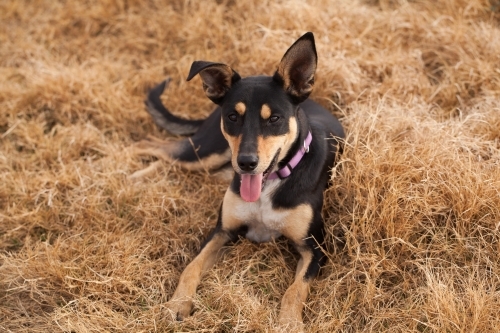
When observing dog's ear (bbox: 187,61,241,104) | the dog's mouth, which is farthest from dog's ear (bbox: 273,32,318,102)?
the dog's mouth

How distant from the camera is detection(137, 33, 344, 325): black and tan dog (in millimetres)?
3500

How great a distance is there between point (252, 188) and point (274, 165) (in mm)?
210

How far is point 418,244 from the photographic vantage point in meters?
3.71

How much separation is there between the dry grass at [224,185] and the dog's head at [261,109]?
0.64m

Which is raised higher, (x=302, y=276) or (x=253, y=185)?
(x=253, y=185)

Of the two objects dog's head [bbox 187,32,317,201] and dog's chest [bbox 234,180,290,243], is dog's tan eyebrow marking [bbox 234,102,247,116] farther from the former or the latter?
dog's chest [bbox 234,180,290,243]

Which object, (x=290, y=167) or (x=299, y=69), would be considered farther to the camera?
(x=290, y=167)

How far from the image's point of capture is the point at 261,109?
139 inches

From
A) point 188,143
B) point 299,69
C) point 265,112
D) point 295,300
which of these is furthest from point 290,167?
point 188,143

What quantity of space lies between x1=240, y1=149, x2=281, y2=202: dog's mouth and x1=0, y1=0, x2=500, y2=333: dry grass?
1.80 ft

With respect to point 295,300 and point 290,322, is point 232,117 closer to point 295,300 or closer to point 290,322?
point 295,300

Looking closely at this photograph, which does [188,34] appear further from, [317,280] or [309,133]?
[317,280]

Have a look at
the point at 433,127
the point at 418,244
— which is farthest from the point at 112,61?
the point at 418,244

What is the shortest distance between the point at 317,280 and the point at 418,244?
2.36 feet
